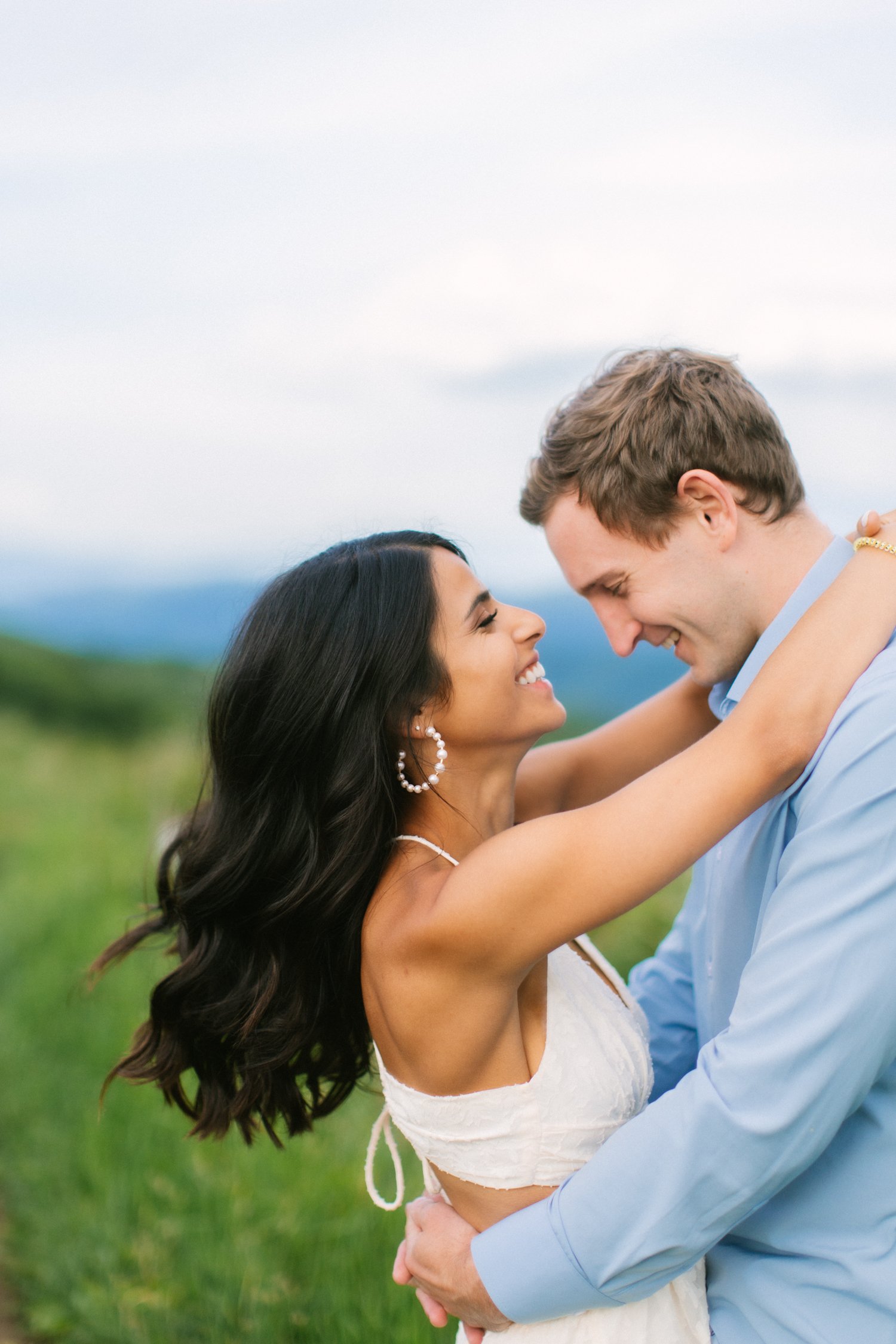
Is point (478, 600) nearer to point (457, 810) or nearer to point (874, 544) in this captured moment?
point (457, 810)

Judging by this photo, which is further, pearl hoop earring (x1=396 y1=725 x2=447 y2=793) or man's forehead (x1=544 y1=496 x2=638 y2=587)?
man's forehead (x1=544 y1=496 x2=638 y2=587)

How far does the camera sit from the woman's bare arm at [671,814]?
212 centimetres

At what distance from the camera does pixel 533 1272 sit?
7.19ft

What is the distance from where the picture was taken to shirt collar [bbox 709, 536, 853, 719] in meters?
2.62

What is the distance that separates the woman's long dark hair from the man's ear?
57 centimetres

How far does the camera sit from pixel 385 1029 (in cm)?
250

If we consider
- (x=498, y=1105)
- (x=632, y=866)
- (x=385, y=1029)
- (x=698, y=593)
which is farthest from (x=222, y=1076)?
(x=698, y=593)

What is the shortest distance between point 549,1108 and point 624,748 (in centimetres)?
119

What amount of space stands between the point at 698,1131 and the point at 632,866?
45 cm

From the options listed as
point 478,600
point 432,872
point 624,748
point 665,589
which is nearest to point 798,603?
point 665,589

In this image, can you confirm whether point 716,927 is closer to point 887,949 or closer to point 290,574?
point 887,949

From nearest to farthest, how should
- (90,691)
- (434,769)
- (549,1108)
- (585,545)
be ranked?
(549,1108)
(434,769)
(585,545)
(90,691)

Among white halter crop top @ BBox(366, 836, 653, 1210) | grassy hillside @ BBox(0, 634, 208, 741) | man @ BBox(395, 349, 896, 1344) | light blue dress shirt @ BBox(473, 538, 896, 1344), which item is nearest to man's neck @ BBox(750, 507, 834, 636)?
man @ BBox(395, 349, 896, 1344)

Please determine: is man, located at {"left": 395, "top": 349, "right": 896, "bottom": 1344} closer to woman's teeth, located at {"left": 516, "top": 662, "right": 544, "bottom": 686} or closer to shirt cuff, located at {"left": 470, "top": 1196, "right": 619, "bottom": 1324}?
shirt cuff, located at {"left": 470, "top": 1196, "right": 619, "bottom": 1324}
